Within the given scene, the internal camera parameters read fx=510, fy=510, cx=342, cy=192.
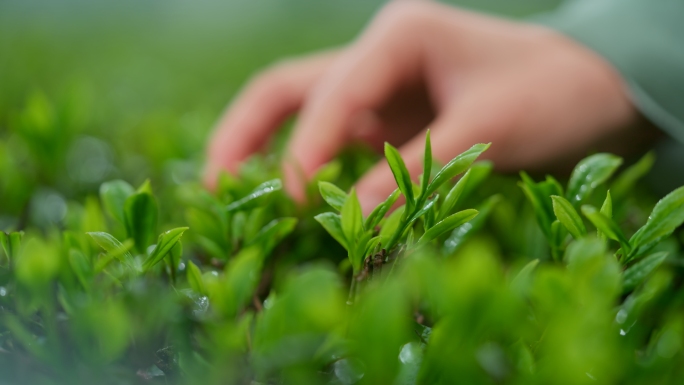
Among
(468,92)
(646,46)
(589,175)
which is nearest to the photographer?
(589,175)

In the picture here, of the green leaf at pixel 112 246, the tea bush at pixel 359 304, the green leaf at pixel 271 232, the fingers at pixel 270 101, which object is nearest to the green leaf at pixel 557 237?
the tea bush at pixel 359 304

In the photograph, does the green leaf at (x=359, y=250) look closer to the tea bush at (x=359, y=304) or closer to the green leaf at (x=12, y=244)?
the tea bush at (x=359, y=304)

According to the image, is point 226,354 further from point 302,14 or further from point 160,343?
point 302,14

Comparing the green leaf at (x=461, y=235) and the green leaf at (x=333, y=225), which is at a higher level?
the green leaf at (x=333, y=225)

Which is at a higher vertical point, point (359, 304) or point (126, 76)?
point (359, 304)

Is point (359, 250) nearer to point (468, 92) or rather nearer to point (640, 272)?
point (640, 272)

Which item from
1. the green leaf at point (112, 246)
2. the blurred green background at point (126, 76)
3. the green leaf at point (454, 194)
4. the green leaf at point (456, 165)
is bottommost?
the blurred green background at point (126, 76)

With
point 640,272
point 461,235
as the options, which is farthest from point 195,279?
point 640,272

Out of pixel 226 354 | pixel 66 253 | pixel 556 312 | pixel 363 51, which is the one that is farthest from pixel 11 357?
pixel 363 51

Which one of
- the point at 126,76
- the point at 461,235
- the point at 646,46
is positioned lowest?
the point at 126,76
